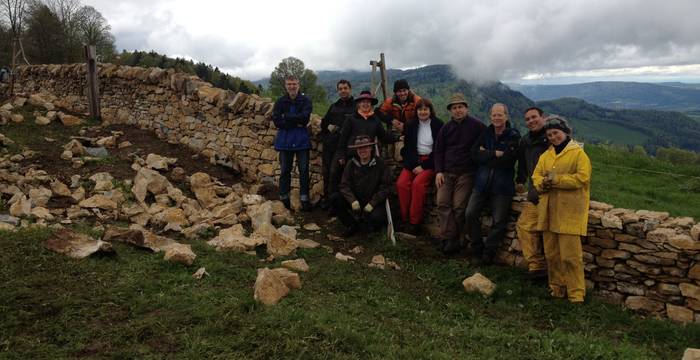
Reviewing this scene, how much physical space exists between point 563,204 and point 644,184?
31.8 ft

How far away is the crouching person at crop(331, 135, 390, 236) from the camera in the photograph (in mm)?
7508

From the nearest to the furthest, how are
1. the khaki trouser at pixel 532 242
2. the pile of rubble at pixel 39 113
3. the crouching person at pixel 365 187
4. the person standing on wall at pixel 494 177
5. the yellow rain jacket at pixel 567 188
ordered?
1. the yellow rain jacket at pixel 567 188
2. the khaki trouser at pixel 532 242
3. the person standing on wall at pixel 494 177
4. the crouching person at pixel 365 187
5. the pile of rubble at pixel 39 113

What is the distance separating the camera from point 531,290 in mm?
5934

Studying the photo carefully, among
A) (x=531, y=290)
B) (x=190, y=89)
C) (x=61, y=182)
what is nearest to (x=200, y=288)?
(x=531, y=290)

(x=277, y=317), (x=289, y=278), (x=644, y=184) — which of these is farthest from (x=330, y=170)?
(x=644, y=184)

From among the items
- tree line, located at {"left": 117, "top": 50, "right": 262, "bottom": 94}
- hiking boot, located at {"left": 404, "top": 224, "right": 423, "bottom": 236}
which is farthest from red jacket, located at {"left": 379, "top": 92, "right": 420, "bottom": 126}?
tree line, located at {"left": 117, "top": 50, "right": 262, "bottom": 94}

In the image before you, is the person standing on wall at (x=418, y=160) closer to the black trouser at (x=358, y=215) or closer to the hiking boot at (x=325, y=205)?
the black trouser at (x=358, y=215)

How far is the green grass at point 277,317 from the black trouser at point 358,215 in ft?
5.03

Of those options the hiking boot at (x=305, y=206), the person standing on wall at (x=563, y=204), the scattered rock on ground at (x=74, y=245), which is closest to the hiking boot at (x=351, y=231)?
the hiking boot at (x=305, y=206)

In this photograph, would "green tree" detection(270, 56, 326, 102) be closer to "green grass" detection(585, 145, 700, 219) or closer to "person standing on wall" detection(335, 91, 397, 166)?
"green grass" detection(585, 145, 700, 219)

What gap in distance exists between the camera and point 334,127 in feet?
27.1

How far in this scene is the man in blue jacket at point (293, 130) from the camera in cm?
841

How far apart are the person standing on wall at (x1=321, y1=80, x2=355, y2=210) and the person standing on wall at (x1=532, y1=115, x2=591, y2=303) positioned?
3.52 metres

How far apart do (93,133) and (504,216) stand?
454 inches
